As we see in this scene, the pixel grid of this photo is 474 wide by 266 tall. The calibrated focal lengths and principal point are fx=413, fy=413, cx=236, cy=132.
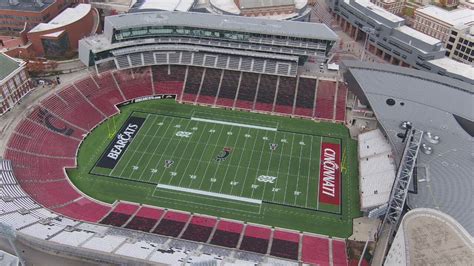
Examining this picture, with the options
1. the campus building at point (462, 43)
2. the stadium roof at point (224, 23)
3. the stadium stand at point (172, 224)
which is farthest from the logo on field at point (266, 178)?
the campus building at point (462, 43)

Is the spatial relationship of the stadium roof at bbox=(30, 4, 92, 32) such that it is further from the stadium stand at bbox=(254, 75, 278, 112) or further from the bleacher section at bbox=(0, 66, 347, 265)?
the stadium stand at bbox=(254, 75, 278, 112)

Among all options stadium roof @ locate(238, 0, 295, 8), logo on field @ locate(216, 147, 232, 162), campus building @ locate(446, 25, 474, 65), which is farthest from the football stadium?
campus building @ locate(446, 25, 474, 65)

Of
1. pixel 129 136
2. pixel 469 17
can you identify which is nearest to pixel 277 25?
pixel 129 136

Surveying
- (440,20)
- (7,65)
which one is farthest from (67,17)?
(440,20)

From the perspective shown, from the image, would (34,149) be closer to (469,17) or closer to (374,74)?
(374,74)

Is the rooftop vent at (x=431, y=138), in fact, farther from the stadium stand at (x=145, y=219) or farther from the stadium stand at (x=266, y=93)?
the stadium stand at (x=145, y=219)

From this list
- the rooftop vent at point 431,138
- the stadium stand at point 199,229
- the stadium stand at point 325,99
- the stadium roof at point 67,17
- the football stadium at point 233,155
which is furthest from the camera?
the stadium roof at point 67,17
